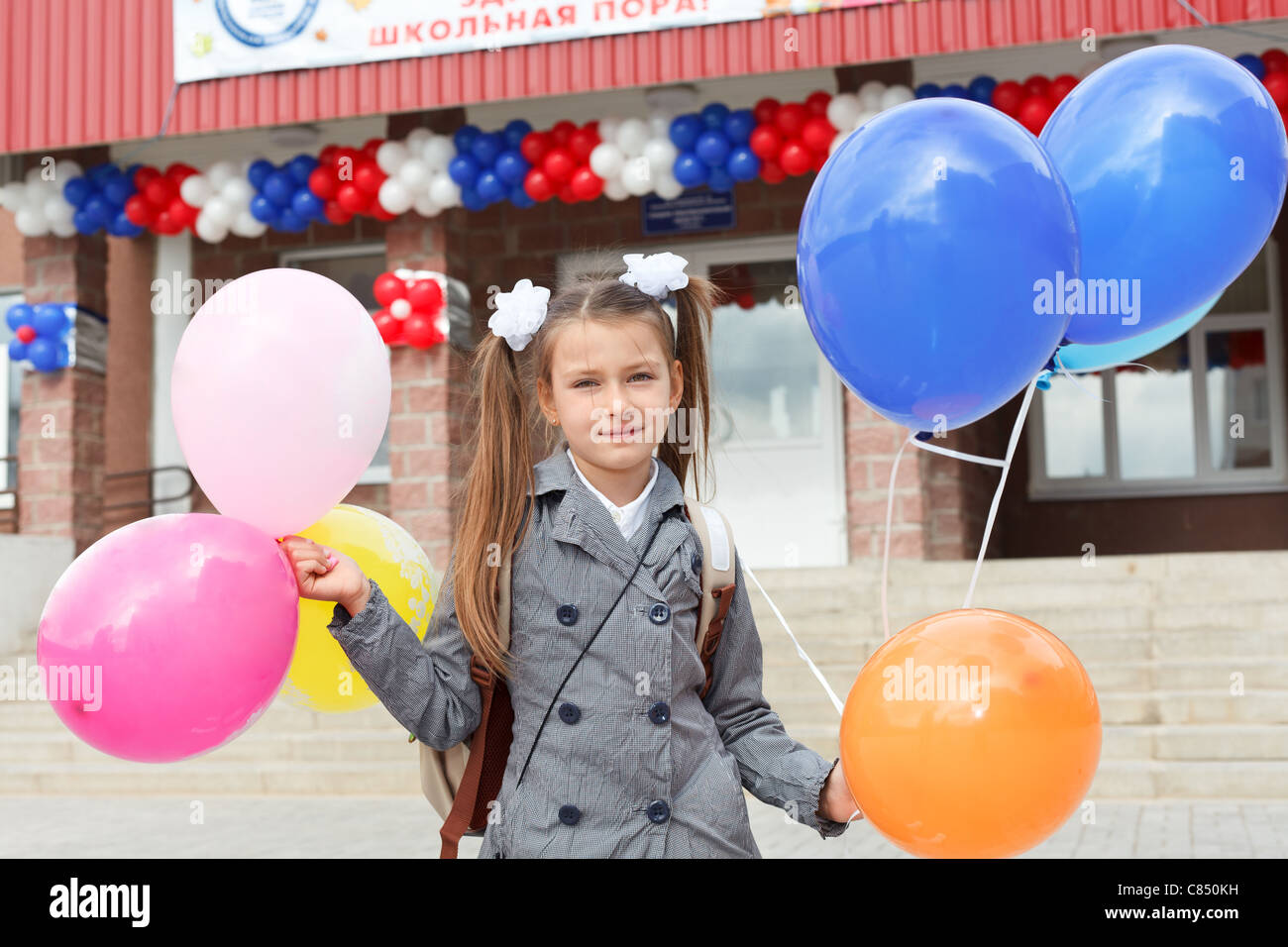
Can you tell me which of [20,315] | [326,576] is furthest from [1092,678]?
[20,315]

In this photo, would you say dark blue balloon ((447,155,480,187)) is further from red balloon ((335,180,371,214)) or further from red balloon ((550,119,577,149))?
red balloon ((335,180,371,214))

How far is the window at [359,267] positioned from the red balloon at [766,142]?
360cm

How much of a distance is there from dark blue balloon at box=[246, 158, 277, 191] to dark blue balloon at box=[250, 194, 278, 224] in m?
0.08

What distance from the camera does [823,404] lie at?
9242mm

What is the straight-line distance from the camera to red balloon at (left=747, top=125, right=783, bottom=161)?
7.52 metres

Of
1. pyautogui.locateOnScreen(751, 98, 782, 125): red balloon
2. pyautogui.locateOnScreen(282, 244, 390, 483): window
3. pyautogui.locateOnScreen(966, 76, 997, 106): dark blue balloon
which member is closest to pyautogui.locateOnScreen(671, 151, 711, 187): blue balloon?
pyautogui.locateOnScreen(751, 98, 782, 125): red balloon

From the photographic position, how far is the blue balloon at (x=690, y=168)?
7.55m

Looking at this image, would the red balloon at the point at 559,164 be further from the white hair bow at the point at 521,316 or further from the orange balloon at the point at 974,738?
the orange balloon at the point at 974,738

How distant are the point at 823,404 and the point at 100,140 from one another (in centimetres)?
523

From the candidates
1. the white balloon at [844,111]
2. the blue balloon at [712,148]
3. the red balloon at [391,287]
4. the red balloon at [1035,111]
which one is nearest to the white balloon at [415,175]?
the red balloon at [391,287]

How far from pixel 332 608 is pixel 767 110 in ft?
20.0
